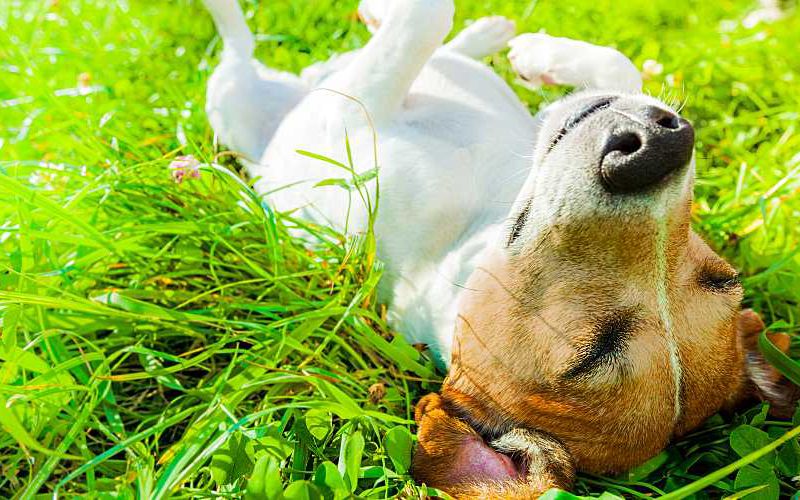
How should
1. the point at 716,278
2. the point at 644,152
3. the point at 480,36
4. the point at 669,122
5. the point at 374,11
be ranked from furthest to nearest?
the point at 480,36, the point at 374,11, the point at 716,278, the point at 669,122, the point at 644,152

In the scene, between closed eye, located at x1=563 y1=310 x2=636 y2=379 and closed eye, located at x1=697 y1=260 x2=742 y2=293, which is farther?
closed eye, located at x1=697 y1=260 x2=742 y2=293

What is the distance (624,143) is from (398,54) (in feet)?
3.69

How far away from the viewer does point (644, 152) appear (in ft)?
5.82

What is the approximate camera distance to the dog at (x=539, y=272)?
1.92 m

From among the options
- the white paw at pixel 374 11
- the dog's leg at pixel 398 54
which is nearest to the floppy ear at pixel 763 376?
the dog's leg at pixel 398 54

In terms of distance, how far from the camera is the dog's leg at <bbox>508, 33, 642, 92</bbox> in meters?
2.85

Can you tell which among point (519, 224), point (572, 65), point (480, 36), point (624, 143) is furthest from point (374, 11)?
point (624, 143)

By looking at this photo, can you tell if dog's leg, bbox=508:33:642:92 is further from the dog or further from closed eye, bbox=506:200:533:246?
closed eye, bbox=506:200:533:246

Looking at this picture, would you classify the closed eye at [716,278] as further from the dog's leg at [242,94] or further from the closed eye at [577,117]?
the dog's leg at [242,94]

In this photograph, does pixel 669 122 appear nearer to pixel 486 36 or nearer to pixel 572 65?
pixel 572 65

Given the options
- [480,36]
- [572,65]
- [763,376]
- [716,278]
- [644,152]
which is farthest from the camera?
[480,36]

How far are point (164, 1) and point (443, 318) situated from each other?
3710 millimetres

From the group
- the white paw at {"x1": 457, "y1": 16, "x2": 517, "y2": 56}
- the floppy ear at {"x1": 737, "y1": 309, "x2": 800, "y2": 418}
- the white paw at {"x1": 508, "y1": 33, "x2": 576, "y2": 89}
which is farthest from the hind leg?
the floppy ear at {"x1": 737, "y1": 309, "x2": 800, "y2": 418}

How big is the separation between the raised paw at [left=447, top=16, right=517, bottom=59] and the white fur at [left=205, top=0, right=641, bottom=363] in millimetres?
328
